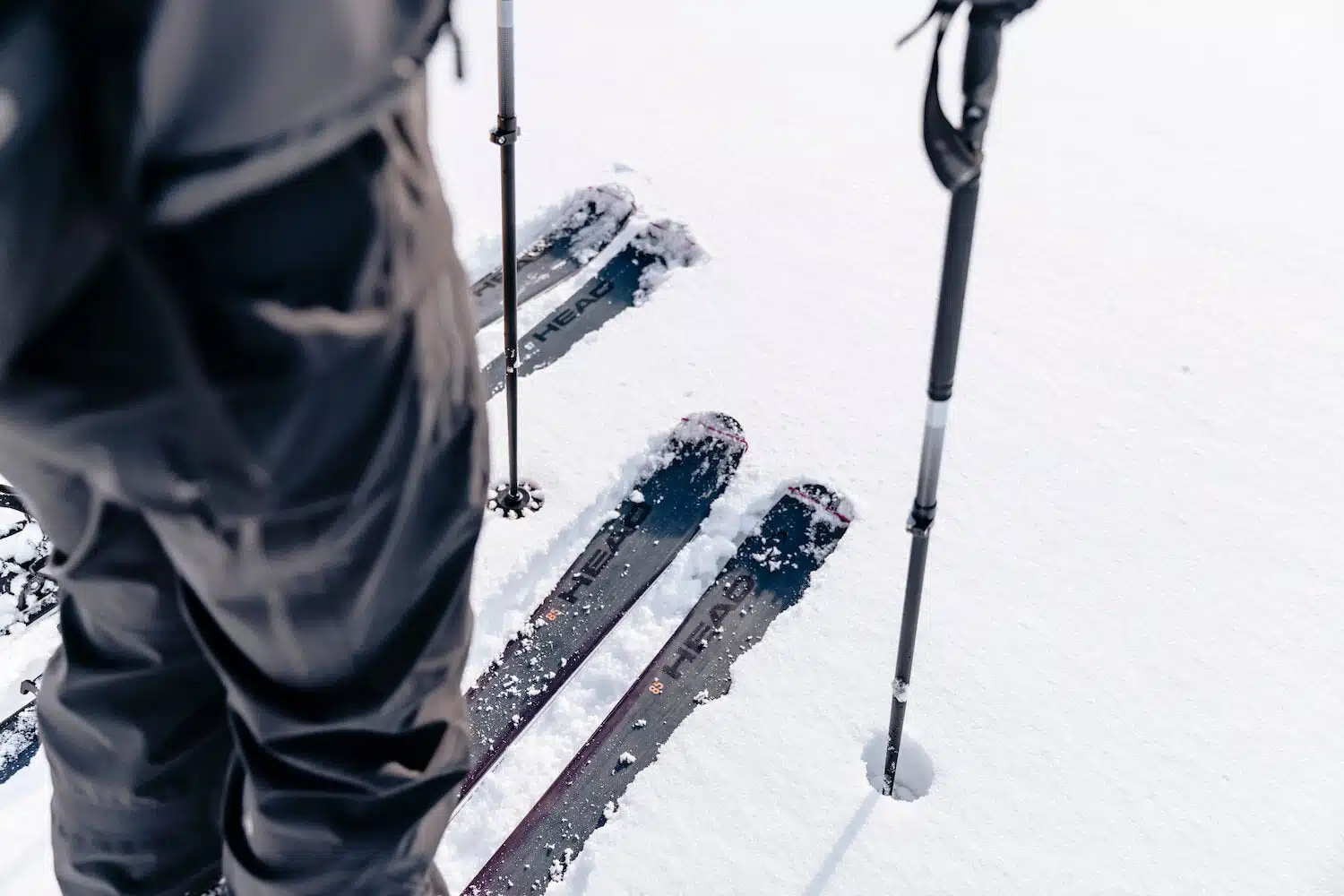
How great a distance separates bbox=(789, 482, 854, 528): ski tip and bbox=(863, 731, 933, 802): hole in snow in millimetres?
619

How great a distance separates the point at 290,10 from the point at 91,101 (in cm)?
14

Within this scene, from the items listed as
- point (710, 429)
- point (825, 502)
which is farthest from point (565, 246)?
point (825, 502)

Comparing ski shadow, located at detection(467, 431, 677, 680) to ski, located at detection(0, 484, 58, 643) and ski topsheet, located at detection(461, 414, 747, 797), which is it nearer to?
ski topsheet, located at detection(461, 414, 747, 797)

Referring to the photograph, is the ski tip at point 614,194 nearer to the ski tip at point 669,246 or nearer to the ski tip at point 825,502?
the ski tip at point 669,246

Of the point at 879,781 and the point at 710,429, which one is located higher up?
the point at 710,429

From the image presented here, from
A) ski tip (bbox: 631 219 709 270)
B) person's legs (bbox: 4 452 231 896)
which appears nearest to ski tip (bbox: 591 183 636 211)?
ski tip (bbox: 631 219 709 270)

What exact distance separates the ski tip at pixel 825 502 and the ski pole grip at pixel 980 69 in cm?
140

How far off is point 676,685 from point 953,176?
1.36 meters

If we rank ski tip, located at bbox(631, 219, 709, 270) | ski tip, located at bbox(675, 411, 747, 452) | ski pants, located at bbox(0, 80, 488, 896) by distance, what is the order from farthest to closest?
ski tip, located at bbox(631, 219, 709, 270), ski tip, located at bbox(675, 411, 747, 452), ski pants, located at bbox(0, 80, 488, 896)

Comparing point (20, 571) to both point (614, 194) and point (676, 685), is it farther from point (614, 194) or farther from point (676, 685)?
point (614, 194)

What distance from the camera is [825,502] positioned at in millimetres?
2842

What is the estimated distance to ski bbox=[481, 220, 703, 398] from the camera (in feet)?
10.7

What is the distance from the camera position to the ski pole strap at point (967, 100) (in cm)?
142

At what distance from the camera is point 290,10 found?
2.36 feet
